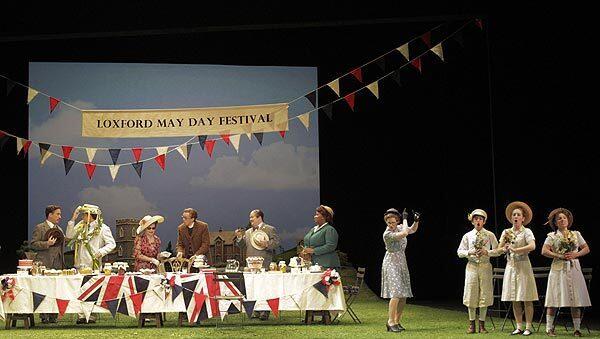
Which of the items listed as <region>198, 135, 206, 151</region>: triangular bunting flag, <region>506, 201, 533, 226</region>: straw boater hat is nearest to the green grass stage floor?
<region>506, 201, 533, 226</region>: straw boater hat

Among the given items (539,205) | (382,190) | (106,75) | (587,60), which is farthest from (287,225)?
(587,60)

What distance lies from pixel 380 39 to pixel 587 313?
5.49m

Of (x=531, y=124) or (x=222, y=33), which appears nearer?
(x=531, y=124)

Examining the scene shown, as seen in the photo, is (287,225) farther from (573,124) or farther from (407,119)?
(573,124)

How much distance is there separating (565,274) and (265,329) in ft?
9.86

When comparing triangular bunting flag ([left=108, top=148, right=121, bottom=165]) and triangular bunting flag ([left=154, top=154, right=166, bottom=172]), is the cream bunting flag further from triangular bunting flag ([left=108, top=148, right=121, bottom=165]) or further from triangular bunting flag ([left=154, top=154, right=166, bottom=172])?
triangular bunting flag ([left=154, top=154, right=166, bottom=172])

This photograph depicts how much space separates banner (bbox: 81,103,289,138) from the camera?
13.3m

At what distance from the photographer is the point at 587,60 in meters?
9.73

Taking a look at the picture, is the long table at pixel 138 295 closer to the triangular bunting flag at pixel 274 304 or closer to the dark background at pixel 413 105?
the triangular bunting flag at pixel 274 304

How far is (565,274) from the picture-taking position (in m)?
8.31

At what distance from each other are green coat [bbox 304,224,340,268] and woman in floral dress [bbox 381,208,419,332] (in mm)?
1125

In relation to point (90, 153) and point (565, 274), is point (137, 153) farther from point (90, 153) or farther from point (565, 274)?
point (565, 274)

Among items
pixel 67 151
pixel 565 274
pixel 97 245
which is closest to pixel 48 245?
pixel 97 245

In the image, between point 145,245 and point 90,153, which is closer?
point 145,245
